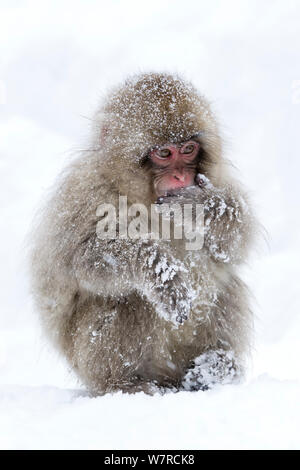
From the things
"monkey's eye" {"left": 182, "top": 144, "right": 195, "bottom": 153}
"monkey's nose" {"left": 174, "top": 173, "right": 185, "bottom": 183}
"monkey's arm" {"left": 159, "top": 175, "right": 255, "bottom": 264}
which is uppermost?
"monkey's eye" {"left": 182, "top": 144, "right": 195, "bottom": 153}

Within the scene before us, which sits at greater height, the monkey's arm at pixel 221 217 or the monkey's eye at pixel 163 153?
the monkey's eye at pixel 163 153

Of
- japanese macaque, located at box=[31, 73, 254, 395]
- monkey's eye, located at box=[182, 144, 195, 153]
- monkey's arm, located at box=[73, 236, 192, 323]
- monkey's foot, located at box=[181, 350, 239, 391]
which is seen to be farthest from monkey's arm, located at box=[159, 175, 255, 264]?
monkey's foot, located at box=[181, 350, 239, 391]

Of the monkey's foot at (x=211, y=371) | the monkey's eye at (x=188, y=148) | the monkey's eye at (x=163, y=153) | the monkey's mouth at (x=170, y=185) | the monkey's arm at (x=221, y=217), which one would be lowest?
the monkey's foot at (x=211, y=371)

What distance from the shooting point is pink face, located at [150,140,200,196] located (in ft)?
12.3

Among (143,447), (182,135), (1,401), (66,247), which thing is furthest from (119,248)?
(143,447)

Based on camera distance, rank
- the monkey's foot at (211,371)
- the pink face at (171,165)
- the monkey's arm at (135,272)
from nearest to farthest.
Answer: the monkey's arm at (135,272) < the monkey's foot at (211,371) < the pink face at (171,165)

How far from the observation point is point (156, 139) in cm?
376

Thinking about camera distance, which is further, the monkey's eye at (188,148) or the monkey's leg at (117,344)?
the monkey's eye at (188,148)

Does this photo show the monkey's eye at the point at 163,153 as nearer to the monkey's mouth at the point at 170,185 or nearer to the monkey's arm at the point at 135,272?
the monkey's mouth at the point at 170,185

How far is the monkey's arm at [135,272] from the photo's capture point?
139 inches

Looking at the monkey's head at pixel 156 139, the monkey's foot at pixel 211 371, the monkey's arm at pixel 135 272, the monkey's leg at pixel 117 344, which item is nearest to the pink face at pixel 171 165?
the monkey's head at pixel 156 139

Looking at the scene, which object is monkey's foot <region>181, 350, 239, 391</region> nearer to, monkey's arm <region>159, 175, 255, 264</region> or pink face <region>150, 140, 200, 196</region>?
monkey's arm <region>159, 175, 255, 264</region>
